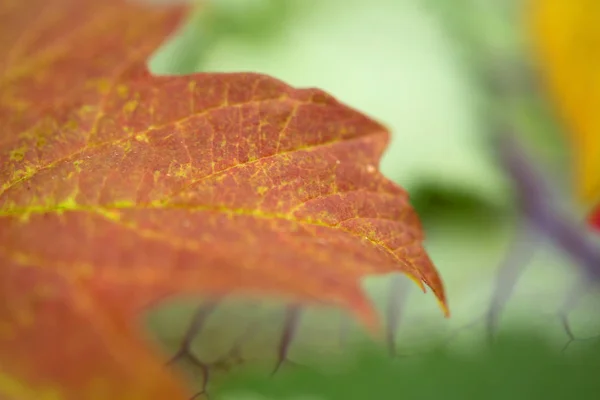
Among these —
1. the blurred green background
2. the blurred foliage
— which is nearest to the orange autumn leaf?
the blurred green background

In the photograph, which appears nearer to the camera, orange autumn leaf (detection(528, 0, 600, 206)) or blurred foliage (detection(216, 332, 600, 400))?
blurred foliage (detection(216, 332, 600, 400))

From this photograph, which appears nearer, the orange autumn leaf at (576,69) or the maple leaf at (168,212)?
the maple leaf at (168,212)

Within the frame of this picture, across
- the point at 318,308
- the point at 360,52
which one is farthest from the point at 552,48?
the point at 318,308

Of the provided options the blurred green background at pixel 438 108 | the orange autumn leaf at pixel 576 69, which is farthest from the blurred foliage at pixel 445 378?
the orange autumn leaf at pixel 576 69

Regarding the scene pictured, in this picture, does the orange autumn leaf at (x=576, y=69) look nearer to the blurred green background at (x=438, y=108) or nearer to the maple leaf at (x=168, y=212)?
the blurred green background at (x=438, y=108)

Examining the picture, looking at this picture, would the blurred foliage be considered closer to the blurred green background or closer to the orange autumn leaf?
the blurred green background

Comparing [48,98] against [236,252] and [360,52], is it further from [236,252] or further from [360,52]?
[360,52]
